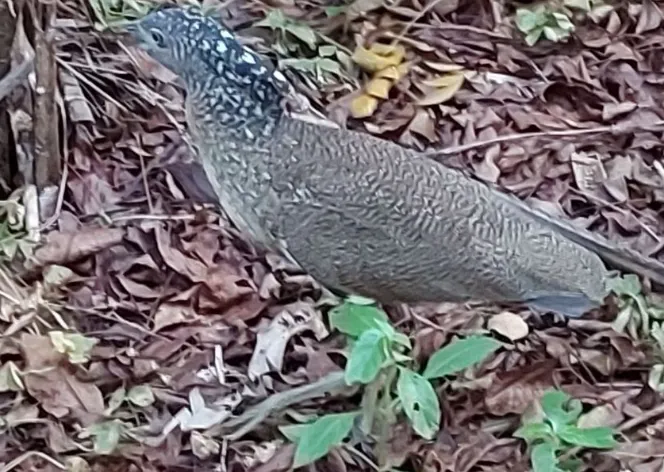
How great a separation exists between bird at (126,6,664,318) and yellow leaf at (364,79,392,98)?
0.76m

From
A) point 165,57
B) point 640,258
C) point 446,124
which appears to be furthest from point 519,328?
point 165,57

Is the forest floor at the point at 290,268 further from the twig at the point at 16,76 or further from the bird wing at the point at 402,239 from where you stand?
the bird wing at the point at 402,239

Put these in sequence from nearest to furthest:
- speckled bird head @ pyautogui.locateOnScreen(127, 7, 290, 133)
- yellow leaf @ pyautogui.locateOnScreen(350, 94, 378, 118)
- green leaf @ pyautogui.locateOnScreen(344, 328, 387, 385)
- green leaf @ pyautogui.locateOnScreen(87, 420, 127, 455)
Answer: green leaf @ pyautogui.locateOnScreen(344, 328, 387, 385) < speckled bird head @ pyautogui.locateOnScreen(127, 7, 290, 133) < green leaf @ pyautogui.locateOnScreen(87, 420, 127, 455) < yellow leaf @ pyautogui.locateOnScreen(350, 94, 378, 118)

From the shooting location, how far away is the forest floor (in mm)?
2178

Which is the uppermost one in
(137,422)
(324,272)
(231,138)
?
(231,138)

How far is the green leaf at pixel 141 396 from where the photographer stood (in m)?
2.22

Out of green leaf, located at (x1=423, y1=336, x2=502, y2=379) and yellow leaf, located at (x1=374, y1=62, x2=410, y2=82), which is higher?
green leaf, located at (x1=423, y1=336, x2=502, y2=379)

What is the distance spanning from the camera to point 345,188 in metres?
2.01

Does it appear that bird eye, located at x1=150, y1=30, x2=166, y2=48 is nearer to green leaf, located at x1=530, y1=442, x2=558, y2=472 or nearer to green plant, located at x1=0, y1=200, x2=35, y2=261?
green plant, located at x1=0, y1=200, x2=35, y2=261

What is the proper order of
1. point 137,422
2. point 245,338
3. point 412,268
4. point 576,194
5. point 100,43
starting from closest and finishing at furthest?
1. point 412,268
2. point 137,422
3. point 245,338
4. point 576,194
5. point 100,43

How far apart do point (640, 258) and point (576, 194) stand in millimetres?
395

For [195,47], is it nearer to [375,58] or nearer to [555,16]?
[375,58]

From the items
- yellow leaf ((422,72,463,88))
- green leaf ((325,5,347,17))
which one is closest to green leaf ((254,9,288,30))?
green leaf ((325,5,347,17))

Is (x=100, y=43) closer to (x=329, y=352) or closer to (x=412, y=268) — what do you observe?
(x=329, y=352)
